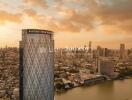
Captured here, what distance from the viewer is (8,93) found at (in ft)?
16.4

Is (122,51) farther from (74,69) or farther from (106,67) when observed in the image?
(74,69)

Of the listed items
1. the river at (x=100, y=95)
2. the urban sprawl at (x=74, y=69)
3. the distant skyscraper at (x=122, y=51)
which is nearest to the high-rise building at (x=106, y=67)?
the urban sprawl at (x=74, y=69)

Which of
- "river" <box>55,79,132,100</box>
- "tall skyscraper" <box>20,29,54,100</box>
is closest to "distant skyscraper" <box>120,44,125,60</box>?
"river" <box>55,79,132,100</box>

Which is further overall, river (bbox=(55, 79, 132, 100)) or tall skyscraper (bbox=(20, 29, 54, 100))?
river (bbox=(55, 79, 132, 100))

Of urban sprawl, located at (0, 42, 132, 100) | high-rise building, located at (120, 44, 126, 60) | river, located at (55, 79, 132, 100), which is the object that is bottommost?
river, located at (55, 79, 132, 100)

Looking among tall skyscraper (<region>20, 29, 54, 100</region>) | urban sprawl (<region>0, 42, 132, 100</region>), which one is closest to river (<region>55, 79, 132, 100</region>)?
urban sprawl (<region>0, 42, 132, 100</region>)

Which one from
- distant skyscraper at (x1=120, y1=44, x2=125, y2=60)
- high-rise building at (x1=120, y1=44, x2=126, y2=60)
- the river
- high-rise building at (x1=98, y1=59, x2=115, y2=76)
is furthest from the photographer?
high-rise building at (x1=98, y1=59, x2=115, y2=76)

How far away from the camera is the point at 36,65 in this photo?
11.5ft

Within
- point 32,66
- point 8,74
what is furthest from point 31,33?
point 8,74

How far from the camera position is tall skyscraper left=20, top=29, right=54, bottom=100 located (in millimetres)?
3432

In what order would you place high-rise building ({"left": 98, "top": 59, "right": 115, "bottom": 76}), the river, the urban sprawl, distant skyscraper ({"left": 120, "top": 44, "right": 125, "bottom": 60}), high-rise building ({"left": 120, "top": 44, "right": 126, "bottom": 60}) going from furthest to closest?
high-rise building ({"left": 98, "top": 59, "right": 115, "bottom": 76}), high-rise building ({"left": 120, "top": 44, "right": 126, "bottom": 60}), distant skyscraper ({"left": 120, "top": 44, "right": 125, "bottom": 60}), the urban sprawl, the river

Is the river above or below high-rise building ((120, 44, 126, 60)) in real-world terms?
below

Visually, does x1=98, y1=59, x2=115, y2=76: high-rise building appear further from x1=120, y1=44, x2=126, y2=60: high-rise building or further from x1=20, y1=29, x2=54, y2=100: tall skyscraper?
x1=20, y1=29, x2=54, y2=100: tall skyscraper

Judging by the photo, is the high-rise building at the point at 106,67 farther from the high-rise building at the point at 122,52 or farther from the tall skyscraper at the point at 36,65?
the tall skyscraper at the point at 36,65
